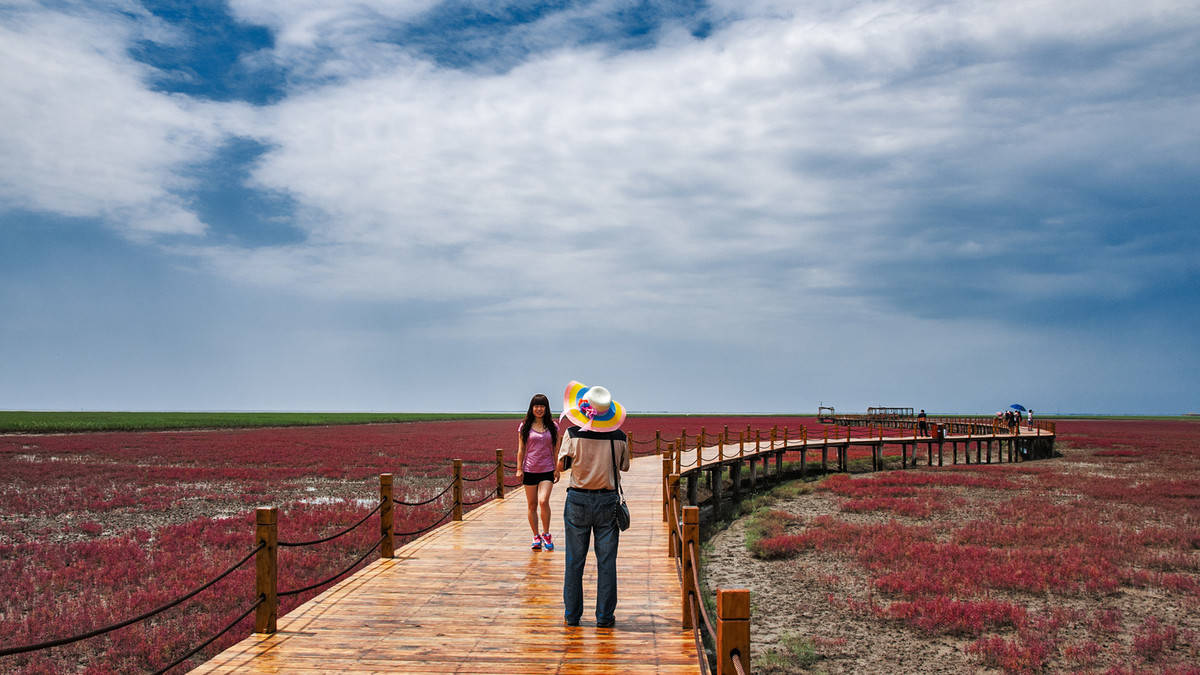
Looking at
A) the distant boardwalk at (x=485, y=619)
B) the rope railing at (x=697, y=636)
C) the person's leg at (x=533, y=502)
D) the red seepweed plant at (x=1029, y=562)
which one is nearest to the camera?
the rope railing at (x=697, y=636)

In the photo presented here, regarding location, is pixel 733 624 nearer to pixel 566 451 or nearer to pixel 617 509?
pixel 617 509

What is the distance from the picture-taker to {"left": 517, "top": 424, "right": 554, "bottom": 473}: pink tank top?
968 cm

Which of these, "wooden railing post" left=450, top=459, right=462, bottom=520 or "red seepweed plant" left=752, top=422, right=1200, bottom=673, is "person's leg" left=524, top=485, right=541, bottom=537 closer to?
"wooden railing post" left=450, top=459, right=462, bottom=520

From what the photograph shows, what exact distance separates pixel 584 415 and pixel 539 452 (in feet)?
10.5

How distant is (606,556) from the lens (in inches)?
268

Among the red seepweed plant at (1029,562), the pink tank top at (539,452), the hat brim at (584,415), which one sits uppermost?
the hat brim at (584,415)

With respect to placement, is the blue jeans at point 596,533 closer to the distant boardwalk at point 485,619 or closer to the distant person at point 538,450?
the distant boardwalk at point 485,619

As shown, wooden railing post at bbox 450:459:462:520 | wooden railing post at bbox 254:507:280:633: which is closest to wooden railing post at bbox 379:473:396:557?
wooden railing post at bbox 254:507:280:633

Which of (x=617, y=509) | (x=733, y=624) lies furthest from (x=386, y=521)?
(x=733, y=624)

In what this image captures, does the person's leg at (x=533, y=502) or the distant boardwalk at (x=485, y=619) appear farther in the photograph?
the person's leg at (x=533, y=502)

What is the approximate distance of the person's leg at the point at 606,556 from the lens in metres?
6.73

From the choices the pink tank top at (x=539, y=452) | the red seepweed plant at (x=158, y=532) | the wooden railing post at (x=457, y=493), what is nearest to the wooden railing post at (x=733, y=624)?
the pink tank top at (x=539, y=452)

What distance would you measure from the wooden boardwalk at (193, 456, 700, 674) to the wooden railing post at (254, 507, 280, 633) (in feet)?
0.56

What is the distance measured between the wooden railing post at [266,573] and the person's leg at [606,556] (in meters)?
2.86
